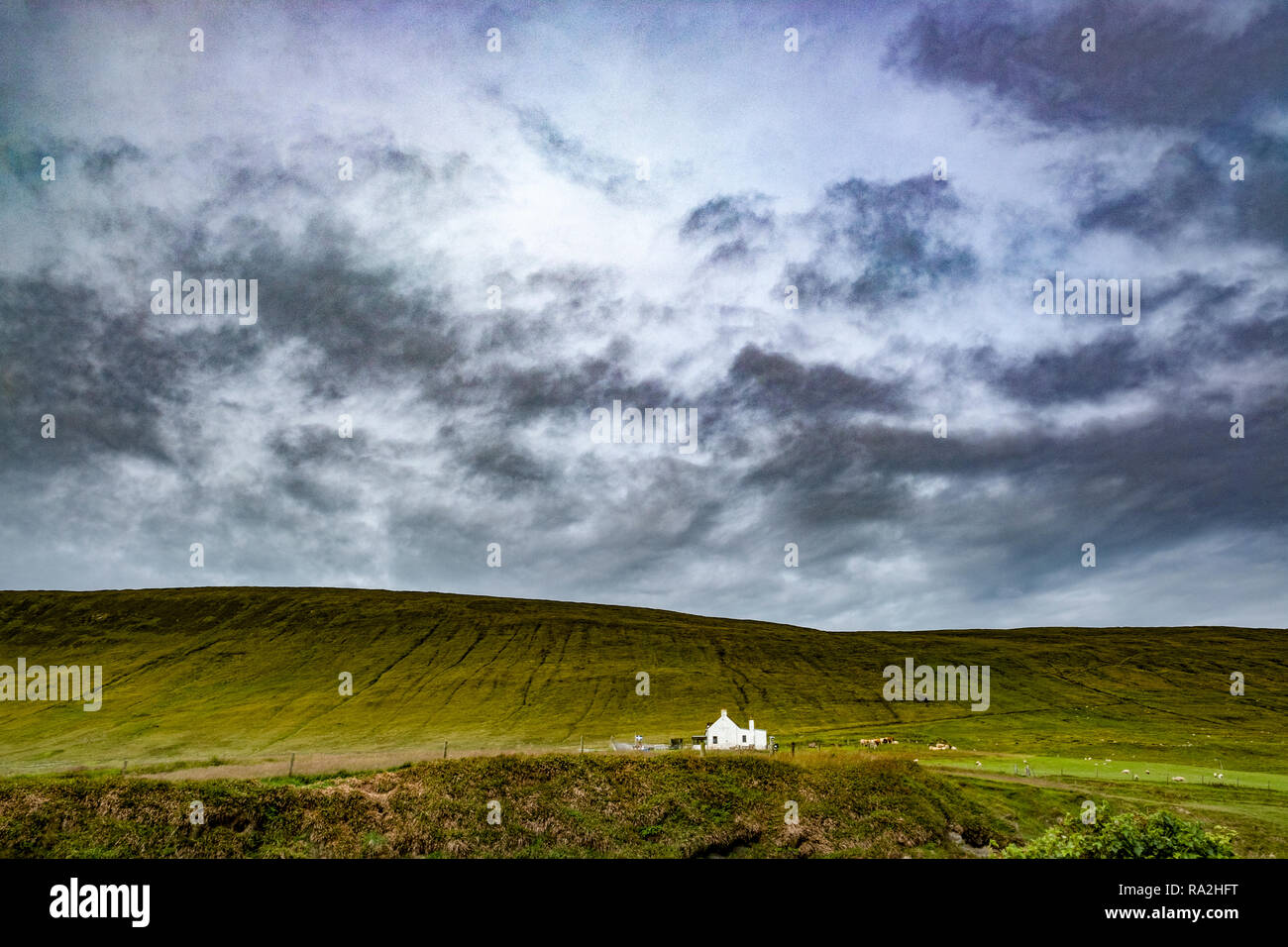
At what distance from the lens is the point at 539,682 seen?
4860 inches

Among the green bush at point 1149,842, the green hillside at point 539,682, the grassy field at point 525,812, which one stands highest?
the green bush at point 1149,842

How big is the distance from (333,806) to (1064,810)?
1450 inches

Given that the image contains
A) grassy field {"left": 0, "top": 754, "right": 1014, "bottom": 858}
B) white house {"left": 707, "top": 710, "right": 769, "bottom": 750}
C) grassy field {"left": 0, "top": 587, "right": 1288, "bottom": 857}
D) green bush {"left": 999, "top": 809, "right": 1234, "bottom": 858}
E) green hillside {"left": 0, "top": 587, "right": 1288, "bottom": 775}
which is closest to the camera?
green bush {"left": 999, "top": 809, "right": 1234, "bottom": 858}

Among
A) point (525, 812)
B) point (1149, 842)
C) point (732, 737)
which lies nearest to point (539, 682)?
point (732, 737)

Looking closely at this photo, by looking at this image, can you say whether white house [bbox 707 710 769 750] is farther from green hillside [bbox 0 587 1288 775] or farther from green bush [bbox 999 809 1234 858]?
green bush [bbox 999 809 1234 858]

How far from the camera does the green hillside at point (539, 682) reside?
87.3 meters

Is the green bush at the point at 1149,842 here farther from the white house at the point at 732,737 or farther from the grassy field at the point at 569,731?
the white house at the point at 732,737

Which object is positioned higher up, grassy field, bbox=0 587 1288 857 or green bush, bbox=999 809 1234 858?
green bush, bbox=999 809 1234 858

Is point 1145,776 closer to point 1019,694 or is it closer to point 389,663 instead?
point 1019,694

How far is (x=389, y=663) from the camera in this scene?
136000mm

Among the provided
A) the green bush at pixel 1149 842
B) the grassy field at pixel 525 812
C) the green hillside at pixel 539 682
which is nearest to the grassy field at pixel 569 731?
the grassy field at pixel 525 812

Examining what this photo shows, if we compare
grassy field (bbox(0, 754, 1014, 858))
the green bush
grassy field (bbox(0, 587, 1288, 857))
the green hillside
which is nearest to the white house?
grassy field (bbox(0, 587, 1288, 857))

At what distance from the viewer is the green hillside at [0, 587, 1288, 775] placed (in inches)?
3438

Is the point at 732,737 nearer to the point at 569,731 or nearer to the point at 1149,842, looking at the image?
the point at 569,731
